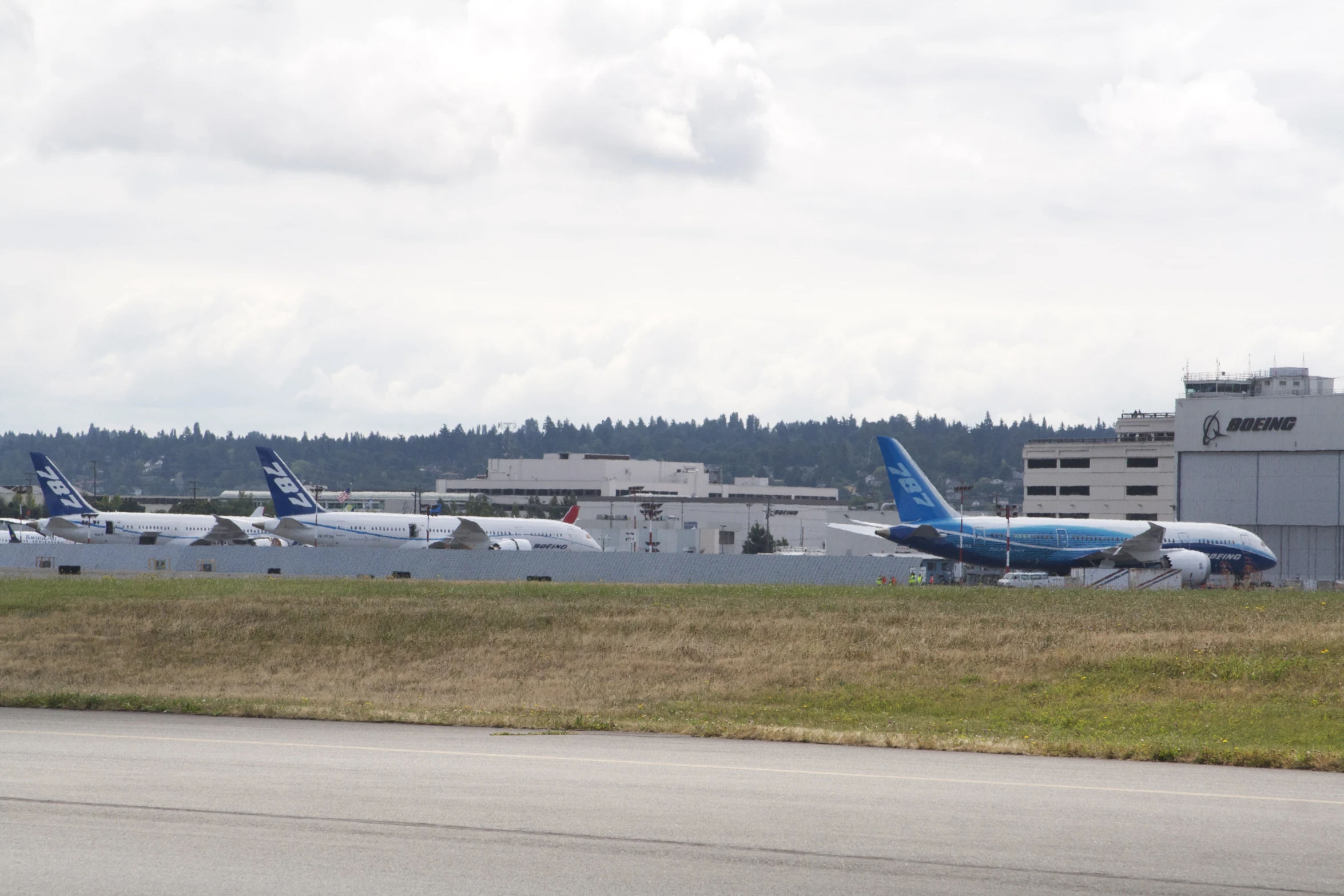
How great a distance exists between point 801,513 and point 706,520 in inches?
542

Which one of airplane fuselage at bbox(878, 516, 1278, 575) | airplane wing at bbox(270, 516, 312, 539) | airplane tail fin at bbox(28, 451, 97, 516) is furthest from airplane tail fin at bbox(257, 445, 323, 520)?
airplane fuselage at bbox(878, 516, 1278, 575)

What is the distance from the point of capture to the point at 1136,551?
7019cm

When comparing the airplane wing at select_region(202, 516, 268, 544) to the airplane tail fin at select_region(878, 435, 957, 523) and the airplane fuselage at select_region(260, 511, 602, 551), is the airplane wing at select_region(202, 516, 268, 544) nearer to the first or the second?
the airplane fuselage at select_region(260, 511, 602, 551)

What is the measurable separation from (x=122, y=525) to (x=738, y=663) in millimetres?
69839

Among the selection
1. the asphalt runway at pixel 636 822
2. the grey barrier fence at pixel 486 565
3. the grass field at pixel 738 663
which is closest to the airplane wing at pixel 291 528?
the grey barrier fence at pixel 486 565

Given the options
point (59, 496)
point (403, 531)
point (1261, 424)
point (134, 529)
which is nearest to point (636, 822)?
point (403, 531)

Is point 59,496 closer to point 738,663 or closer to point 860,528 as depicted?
point 860,528

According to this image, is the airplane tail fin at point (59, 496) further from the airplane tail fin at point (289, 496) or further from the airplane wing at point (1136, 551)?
the airplane wing at point (1136, 551)

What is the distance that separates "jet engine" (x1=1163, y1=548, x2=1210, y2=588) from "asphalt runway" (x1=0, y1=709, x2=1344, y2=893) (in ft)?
179

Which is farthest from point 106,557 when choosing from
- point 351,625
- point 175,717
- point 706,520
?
point 706,520

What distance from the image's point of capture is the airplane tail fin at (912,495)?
7162cm

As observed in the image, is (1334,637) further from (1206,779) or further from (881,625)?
(1206,779)

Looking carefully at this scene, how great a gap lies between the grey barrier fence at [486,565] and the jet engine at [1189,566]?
13.6 m

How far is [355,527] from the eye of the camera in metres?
85.2
